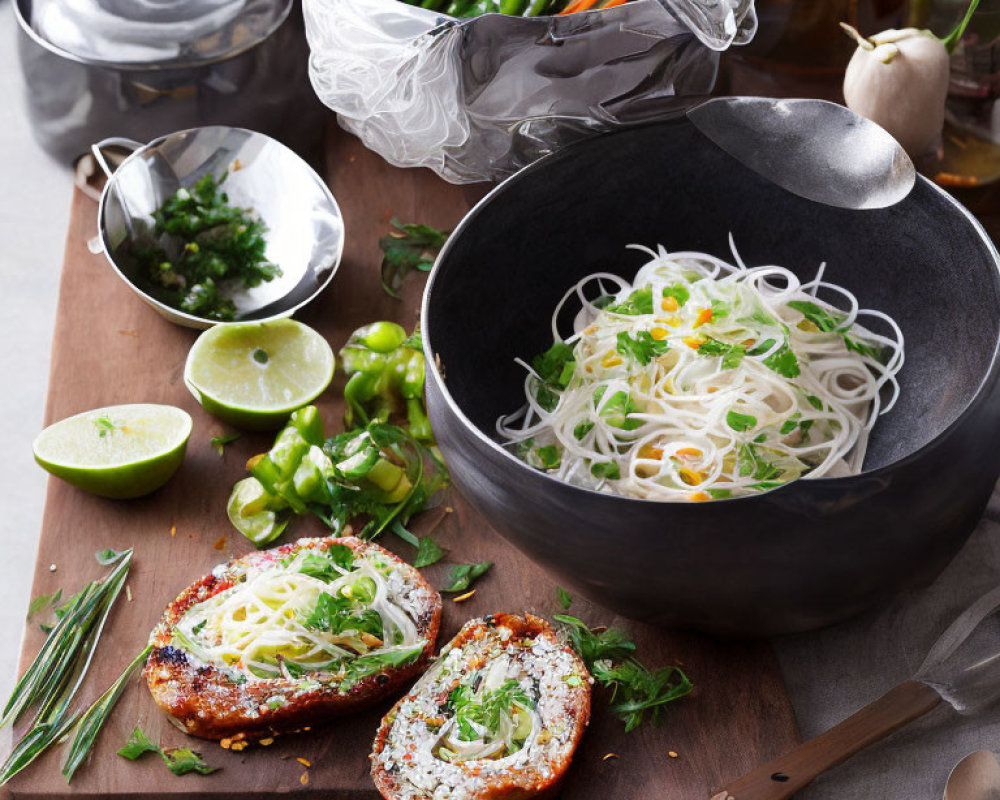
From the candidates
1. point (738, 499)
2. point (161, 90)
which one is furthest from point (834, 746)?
point (161, 90)

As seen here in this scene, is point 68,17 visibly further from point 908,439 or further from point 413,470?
point 908,439

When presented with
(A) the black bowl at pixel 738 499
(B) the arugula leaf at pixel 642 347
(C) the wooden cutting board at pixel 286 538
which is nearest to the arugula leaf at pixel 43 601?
(C) the wooden cutting board at pixel 286 538

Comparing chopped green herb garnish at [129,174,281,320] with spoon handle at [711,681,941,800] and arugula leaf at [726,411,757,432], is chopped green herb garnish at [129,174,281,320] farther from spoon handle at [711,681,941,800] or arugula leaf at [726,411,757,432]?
spoon handle at [711,681,941,800]

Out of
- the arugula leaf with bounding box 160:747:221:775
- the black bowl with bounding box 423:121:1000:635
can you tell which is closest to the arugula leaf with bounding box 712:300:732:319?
the black bowl with bounding box 423:121:1000:635

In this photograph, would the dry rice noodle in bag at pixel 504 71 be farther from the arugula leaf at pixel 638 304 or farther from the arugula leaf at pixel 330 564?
the arugula leaf at pixel 330 564

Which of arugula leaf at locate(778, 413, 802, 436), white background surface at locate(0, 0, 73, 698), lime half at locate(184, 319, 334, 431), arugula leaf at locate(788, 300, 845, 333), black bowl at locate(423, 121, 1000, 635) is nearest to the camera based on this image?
black bowl at locate(423, 121, 1000, 635)

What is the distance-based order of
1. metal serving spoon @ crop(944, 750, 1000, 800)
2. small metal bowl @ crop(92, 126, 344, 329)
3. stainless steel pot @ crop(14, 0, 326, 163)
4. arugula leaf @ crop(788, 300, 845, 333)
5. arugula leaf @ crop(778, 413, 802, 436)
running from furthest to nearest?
stainless steel pot @ crop(14, 0, 326, 163)
small metal bowl @ crop(92, 126, 344, 329)
arugula leaf @ crop(788, 300, 845, 333)
arugula leaf @ crop(778, 413, 802, 436)
metal serving spoon @ crop(944, 750, 1000, 800)

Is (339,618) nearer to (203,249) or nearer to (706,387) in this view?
(706,387)
